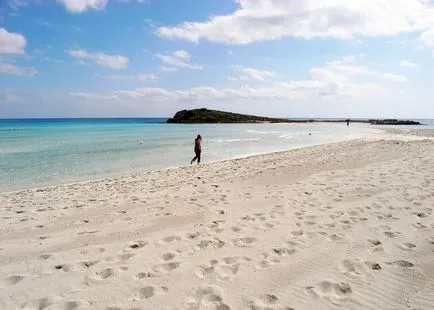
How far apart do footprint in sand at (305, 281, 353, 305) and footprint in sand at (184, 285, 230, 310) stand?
1096mm

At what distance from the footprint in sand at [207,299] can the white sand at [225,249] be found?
0.01 m

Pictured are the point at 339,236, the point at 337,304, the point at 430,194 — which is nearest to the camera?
the point at 337,304

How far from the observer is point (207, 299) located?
4043 millimetres

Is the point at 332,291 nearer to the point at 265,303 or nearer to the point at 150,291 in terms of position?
the point at 265,303

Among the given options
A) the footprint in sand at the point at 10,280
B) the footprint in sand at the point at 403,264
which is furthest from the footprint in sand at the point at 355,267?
the footprint in sand at the point at 10,280

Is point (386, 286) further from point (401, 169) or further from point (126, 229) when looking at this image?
point (401, 169)

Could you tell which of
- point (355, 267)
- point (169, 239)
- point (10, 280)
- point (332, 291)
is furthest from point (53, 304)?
point (355, 267)

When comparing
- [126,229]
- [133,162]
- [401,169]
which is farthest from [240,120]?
[126,229]

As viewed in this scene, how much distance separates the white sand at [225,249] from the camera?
414 centimetres

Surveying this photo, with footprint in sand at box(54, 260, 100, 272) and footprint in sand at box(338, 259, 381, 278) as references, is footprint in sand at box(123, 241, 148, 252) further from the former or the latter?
footprint in sand at box(338, 259, 381, 278)

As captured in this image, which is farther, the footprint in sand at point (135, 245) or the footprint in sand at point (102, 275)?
the footprint in sand at point (135, 245)

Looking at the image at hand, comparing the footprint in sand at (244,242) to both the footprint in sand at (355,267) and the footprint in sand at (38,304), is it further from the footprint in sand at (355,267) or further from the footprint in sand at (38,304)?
the footprint in sand at (38,304)

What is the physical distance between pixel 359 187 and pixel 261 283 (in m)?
6.81

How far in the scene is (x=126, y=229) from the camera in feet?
22.3
